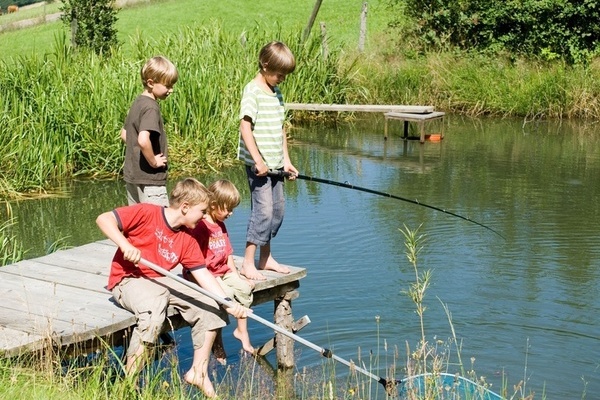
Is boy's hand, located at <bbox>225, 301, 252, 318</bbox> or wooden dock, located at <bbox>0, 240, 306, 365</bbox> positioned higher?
boy's hand, located at <bbox>225, 301, 252, 318</bbox>

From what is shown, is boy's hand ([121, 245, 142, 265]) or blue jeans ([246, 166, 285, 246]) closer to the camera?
boy's hand ([121, 245, 142, 265])

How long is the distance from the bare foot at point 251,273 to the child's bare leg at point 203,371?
644mm

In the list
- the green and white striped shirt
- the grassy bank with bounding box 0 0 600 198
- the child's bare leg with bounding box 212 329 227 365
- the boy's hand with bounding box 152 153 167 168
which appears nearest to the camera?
the child's bare leg with bounding box 212 329 227 365

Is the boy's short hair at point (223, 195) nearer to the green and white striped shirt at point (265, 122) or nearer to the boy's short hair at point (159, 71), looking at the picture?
the green and white striped shirt at point (265, 122)

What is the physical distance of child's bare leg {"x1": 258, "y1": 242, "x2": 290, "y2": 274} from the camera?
6.07 metres

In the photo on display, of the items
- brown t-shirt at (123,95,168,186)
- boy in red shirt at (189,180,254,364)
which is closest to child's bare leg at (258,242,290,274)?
boy in red shirt at (189,180,254,364)

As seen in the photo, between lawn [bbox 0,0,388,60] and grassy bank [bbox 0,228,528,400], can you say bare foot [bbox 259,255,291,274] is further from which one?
lawn [bbox 0,0,388,60]

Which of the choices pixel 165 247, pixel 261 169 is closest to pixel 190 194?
pixel 165 247

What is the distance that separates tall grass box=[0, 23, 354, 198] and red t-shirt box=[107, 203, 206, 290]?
578cm

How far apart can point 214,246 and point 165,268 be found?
0.48 metres

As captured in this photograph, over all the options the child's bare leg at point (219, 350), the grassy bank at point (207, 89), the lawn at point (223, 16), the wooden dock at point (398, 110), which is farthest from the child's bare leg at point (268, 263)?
the lawn at point (223, 16)

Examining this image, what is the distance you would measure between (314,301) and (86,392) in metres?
3.02

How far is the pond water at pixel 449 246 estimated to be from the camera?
21.1 feet

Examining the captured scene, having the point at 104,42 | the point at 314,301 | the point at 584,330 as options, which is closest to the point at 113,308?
the point at 314,301
